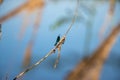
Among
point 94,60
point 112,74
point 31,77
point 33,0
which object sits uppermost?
point 33,0

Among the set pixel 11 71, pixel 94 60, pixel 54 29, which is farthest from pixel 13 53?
pixel 94 60

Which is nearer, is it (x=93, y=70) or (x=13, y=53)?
(x=93, y=70)

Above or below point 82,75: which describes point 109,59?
below

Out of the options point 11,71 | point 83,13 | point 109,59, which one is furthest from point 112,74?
point 11,71

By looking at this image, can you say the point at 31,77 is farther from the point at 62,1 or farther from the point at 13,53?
the point at 62,1

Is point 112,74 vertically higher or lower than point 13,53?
lower

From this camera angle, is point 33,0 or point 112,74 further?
point 112,74

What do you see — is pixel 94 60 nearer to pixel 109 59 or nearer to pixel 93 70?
pixel 93 70

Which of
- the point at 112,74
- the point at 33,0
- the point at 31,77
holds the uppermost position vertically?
the point at 33,0
